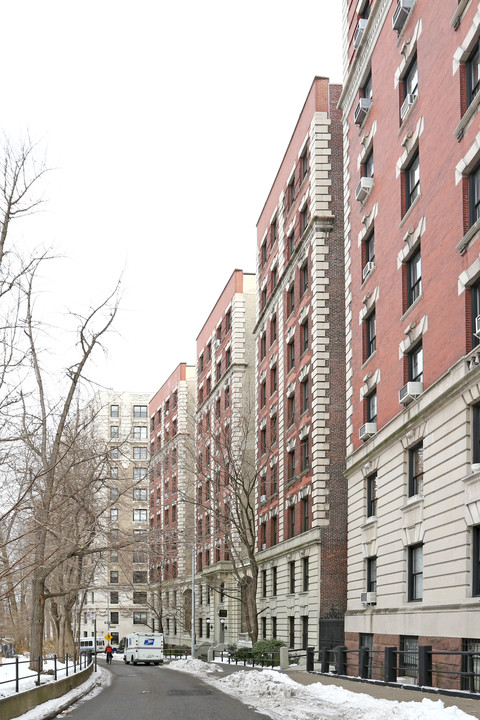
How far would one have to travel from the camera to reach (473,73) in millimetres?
23609

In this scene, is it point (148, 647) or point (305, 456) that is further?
point (148, 647)

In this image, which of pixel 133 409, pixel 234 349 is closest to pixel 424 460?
pixel 234 349

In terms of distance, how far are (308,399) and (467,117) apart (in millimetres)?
23917

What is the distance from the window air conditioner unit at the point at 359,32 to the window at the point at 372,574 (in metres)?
20.0

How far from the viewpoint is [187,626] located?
82562 mm

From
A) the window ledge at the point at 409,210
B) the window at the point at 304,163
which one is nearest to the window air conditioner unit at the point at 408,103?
the window ledge at the point at 409,210

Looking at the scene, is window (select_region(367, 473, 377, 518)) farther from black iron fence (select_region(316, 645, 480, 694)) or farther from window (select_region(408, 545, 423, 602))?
black iron fence (select_region(316, 645, 480, 694))

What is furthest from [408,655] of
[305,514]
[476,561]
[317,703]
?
[305,514]

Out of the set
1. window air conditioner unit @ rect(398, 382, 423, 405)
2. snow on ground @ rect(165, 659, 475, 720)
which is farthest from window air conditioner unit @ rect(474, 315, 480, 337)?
snow on ground @ rect(165, 659, 475, 720)

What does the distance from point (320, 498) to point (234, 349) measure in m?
28.0

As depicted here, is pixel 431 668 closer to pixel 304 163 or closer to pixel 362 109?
pixel 362 109

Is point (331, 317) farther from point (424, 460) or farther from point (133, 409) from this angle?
point (133, 409)

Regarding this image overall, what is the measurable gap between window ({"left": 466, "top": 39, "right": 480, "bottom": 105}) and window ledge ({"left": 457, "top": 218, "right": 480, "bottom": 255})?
3.64 metres

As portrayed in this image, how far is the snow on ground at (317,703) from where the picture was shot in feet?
47.9
